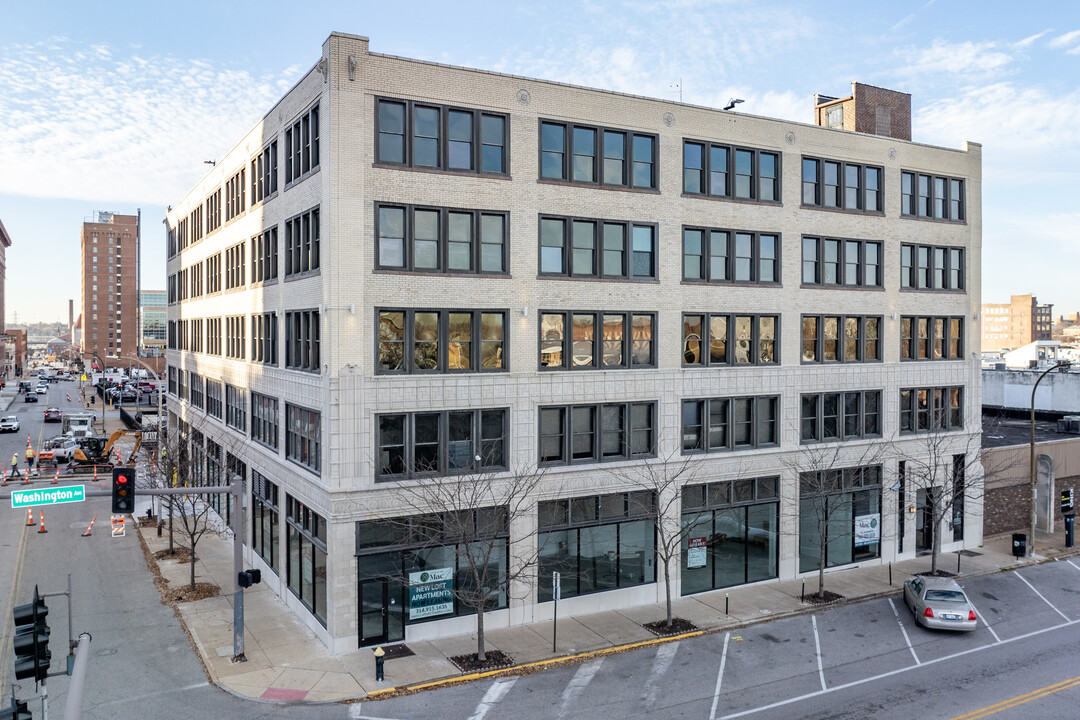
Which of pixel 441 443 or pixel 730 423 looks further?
pixel 730 423

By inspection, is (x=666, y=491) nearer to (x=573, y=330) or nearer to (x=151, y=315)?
(x=573, y=330)

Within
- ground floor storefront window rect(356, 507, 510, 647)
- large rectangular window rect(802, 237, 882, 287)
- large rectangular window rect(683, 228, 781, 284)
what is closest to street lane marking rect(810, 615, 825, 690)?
ground floor storefront window rect(356, 507, 510, 647)

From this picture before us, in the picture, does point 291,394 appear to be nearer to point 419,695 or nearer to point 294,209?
point 294,209

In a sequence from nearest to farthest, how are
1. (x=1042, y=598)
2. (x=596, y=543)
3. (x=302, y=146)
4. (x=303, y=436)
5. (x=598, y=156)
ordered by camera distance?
(x=302, y=146) < (x=303, y=436) < (x=598, y=156) < (x=596, y=543) < (x=1042, y=598)

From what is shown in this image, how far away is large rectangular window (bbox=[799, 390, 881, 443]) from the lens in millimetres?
Result: 30938

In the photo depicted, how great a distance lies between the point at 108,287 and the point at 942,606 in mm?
207144

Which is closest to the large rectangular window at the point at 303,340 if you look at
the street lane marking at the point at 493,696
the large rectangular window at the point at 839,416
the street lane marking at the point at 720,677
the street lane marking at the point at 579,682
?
the street lane marking at the point at 493,696

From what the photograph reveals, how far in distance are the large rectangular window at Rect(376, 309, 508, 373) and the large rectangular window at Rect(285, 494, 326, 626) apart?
17.5ft

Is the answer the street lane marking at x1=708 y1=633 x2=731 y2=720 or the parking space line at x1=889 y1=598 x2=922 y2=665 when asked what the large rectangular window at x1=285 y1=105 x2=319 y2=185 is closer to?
the street lane marking at x1=708 y1=633 x2=731 y2=720

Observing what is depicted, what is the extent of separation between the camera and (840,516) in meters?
31.4

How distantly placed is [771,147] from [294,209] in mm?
17368

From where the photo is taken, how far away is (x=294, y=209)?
2584 cm

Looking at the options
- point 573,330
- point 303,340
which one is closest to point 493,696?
point 573,330

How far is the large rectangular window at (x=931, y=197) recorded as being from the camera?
1325 inches
